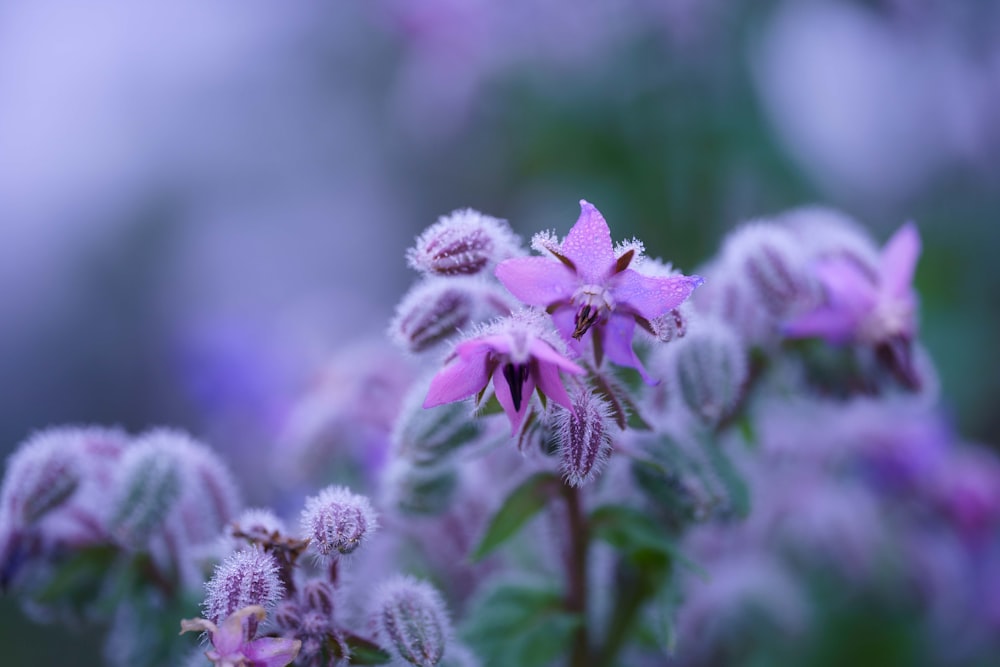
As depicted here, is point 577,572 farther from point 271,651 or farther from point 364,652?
point 271,651

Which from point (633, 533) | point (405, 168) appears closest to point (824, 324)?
point (633, 533)

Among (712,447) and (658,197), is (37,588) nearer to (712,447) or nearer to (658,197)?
(712,447)

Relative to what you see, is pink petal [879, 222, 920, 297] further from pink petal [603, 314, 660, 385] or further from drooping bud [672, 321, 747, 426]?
pink petal [603, 314, 660, 385]

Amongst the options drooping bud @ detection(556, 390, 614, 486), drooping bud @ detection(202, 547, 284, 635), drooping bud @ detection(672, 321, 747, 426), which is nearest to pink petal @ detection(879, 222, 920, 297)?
drooping bud @ detection(672, 321, 747, 426)

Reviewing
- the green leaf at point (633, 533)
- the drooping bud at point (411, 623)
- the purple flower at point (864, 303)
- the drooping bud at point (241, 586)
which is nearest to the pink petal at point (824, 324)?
the purple flower at point (864, 303)

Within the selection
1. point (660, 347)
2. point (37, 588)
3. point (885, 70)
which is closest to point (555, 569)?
point (660, 347)

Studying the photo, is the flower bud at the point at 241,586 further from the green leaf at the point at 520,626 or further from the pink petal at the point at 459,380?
the green leaf at the point at 520,626
